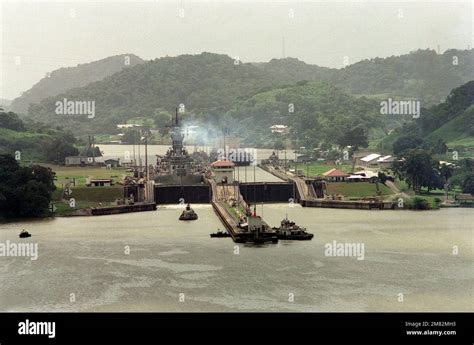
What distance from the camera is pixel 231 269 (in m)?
35.0

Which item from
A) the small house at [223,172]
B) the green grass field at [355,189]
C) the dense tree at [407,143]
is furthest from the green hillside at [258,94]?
the small house at [223,172]

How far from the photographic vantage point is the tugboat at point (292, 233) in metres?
41.9

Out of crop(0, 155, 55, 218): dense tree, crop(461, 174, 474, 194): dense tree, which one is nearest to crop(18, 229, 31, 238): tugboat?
crop(0, 155, 55, 218): dense tree

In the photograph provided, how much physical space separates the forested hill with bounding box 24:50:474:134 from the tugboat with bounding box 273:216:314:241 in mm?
85989

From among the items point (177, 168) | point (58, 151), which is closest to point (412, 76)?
point (58, 151)

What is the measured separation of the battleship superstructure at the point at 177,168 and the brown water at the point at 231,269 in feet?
46.2

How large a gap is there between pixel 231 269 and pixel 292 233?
794cm

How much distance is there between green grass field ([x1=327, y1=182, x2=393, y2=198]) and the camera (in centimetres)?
5803

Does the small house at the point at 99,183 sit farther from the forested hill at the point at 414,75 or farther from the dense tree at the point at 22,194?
the forested hill at the point at 414,75

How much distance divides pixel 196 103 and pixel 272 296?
430ft

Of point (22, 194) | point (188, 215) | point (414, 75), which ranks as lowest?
point (188, 215)

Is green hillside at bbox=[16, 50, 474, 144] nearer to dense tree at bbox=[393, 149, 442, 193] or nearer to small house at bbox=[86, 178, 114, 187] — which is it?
dense tree at bbox=[393, 149, 442, 193]

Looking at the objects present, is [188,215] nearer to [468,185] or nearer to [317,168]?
[468,185]
